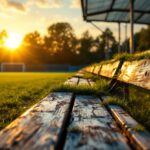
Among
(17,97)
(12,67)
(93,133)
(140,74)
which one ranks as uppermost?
(140,74)

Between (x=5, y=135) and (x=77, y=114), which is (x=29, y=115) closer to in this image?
(x=77, y=114)

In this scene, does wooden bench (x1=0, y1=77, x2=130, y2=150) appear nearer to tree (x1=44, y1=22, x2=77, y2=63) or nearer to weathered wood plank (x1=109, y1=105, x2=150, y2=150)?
weathered wood plank (x1=109, y1=105, x2=150, y2=150)

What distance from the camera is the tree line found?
74688 mm

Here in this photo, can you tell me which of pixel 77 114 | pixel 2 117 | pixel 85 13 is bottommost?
pixel 2 117

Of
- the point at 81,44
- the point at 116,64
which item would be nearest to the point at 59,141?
the point at 116,64

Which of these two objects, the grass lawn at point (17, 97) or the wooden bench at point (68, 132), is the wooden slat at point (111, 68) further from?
the wooden bench at point (68, 132)

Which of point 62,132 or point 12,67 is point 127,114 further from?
point 12,67

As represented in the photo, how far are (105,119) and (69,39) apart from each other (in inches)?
3209

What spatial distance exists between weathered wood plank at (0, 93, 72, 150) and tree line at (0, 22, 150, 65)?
67139mm

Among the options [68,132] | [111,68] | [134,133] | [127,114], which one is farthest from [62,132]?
[111,68]

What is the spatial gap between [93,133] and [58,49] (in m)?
77.8

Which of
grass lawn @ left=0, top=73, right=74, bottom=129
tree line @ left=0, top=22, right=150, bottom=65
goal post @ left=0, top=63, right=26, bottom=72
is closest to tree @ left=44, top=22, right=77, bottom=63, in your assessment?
tree line @ left=0, top=22, right=150, bottom=65

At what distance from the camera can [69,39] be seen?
82.6 metres

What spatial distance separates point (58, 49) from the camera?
78750 mm
